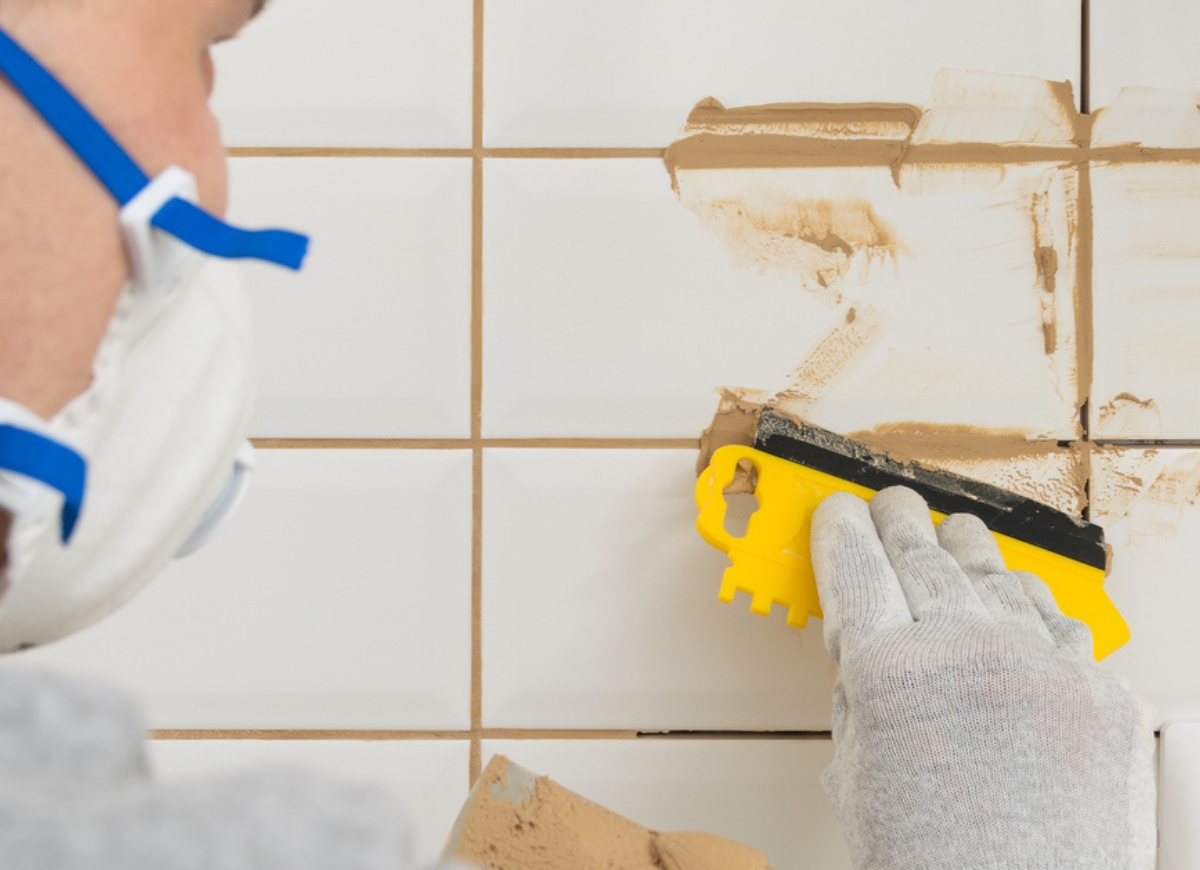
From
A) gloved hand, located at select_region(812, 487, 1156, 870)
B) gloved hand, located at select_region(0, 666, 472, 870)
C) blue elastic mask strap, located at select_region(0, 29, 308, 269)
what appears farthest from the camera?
gloved hand, located at select_region(812, 487, 1156, 870)

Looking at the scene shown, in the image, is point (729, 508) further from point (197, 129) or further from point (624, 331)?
point (197, 129)

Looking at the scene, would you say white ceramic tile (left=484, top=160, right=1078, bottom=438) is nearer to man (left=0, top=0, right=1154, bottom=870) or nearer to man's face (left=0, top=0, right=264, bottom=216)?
man (left=0, top=0, right=1154, bottom=870)

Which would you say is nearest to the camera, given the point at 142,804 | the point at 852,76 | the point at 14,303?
the point at 142,804

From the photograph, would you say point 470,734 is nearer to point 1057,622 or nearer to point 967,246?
point 1057,622

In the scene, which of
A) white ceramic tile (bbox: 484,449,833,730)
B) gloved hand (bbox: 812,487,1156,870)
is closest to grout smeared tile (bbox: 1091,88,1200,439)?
gloved hand (bbox: 812,487,1156,870)

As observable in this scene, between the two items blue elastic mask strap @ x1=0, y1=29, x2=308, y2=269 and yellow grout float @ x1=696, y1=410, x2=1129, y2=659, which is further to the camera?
yellow grout float @ x1=696, y1=410, x2=1129, y2=659

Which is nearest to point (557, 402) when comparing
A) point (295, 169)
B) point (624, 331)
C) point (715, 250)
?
point (624, 331)

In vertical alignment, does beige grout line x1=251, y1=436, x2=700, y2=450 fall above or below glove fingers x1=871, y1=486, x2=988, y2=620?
above

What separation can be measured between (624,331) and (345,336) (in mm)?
255

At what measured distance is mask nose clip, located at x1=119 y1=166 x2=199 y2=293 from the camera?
339 mm

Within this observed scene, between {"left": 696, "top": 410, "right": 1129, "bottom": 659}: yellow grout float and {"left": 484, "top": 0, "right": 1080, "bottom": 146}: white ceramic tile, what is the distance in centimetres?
31

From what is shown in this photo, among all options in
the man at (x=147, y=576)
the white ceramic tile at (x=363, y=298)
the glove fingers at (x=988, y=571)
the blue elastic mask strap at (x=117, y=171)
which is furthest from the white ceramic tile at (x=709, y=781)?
the blue elastic mask strap at (x=117, y=171)

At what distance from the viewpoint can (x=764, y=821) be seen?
80 cm

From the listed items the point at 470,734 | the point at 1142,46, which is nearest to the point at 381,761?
the point at 470,734
